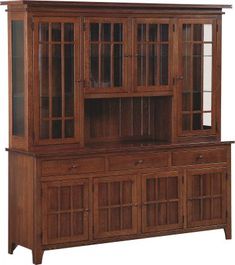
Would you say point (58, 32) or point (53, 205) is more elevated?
point (58, 32)

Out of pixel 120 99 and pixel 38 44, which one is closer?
pixel 38 44

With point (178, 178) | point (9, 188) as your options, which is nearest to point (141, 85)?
point (178, 178)

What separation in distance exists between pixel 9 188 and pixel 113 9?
1828mm

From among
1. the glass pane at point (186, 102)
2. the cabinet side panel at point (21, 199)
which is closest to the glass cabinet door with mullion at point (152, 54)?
the glass pane at point (186, 102)

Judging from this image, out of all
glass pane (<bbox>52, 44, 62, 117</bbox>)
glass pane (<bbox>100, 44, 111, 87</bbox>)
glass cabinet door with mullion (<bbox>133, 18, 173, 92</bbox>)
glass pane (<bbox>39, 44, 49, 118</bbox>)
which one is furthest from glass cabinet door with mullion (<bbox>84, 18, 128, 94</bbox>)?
glass pane (<bbox>39, 44, 49, 118</bbox>)

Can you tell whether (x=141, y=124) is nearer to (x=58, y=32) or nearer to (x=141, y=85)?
(x=141, y=85)

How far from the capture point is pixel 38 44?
7887 millimetres

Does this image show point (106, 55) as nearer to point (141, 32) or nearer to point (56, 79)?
point (141, 32)

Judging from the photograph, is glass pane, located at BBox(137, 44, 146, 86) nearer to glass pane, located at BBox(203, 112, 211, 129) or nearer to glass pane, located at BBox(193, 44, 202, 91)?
glass pane, located at BBox(193, 44, 202, 91)

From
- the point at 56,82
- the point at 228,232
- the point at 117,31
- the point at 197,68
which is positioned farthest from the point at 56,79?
the point at 228,232

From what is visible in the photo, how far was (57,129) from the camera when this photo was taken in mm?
8102

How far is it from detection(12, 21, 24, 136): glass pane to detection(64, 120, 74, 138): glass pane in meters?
0.39

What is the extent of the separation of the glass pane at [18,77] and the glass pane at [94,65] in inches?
25.4

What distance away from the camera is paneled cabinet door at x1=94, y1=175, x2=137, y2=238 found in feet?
26.8
